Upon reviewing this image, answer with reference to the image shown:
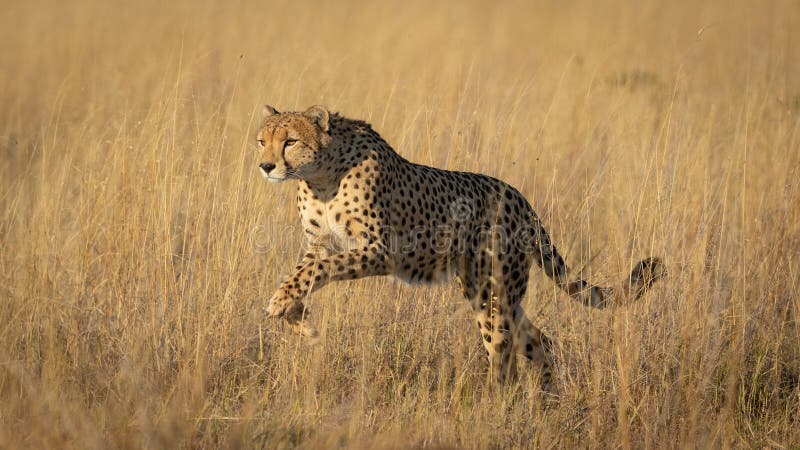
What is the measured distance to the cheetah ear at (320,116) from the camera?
4.22m

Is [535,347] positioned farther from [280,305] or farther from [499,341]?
[280,305]

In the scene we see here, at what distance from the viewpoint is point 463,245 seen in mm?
4441

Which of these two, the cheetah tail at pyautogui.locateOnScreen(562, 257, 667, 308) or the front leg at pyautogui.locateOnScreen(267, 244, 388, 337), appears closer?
the front leg at pyautogui.locateOnScreen(267, 244, 388, 337)

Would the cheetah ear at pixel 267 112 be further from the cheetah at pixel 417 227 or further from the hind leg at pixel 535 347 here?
the hind leg at pixel 535 347

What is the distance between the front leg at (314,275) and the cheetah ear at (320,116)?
23.7 inches

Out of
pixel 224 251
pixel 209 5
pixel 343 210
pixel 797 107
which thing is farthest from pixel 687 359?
pixel 209 5

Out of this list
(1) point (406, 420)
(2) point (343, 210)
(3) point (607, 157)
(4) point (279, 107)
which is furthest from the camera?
(3) point (607, 157)

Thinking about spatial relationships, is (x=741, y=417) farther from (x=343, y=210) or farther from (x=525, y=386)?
Result: (x=343, y=210)

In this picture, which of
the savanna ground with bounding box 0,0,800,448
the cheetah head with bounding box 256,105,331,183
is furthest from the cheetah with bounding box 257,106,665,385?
the savanna ground with bounding box 0,0,800,448

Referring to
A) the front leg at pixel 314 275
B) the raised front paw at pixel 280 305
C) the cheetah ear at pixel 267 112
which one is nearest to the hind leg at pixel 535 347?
the front leg at pixel 314 275

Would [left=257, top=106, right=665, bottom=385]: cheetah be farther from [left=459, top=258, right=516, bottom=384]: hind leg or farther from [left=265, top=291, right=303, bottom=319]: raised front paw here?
[left=265, top=291, right=303, bottom=319]: raised front paw

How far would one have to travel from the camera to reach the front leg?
3.65m

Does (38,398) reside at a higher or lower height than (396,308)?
lower

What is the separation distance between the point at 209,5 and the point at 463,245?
868 centimetres
